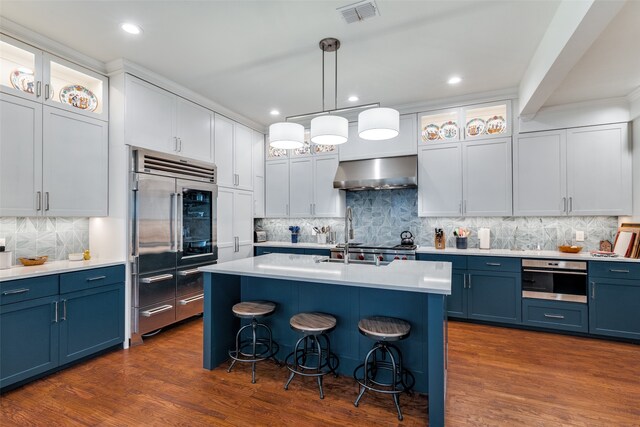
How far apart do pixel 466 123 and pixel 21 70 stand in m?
4.88

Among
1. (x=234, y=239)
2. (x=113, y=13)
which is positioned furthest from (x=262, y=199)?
(x=113, y=13)

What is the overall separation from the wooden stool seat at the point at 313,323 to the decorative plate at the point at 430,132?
3101 mm

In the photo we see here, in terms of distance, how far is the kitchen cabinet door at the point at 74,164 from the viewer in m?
2.87

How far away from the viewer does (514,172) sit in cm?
400

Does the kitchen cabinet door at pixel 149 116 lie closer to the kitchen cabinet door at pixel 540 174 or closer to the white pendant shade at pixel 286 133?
the white pendant shade at pixel 286 133

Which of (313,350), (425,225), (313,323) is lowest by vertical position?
(313,350)

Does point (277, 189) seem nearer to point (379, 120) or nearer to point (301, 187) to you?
point (301, 187)

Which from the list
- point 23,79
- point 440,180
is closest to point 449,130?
point 440,180

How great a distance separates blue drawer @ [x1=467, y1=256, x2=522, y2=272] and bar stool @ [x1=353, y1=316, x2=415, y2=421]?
6.75 feet

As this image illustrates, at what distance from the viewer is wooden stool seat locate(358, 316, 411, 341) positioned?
2055mm

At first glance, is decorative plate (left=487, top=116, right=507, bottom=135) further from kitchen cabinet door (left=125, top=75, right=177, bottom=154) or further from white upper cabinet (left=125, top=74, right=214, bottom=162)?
kitchen cabinet door (left=125, top=75, right=177, bottom=154)

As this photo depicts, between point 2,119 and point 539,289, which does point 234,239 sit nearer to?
point 2,119

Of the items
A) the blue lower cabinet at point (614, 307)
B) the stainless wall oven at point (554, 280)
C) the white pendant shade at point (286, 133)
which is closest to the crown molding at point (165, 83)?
the white pendant shade at point (286, 133)

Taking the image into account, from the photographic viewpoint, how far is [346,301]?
2.59 meters
